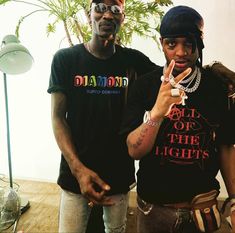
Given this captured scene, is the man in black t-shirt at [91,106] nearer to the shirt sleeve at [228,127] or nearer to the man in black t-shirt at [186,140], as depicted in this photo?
the man in black t-shirt at [186,140]

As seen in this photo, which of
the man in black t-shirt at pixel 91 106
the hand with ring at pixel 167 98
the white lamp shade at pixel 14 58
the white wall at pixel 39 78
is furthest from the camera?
the white wall at pixel 39 78

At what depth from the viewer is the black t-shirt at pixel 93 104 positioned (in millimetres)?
1539

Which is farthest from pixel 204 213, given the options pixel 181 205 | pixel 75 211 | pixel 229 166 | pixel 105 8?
pixel 105 8

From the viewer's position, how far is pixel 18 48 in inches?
87.1

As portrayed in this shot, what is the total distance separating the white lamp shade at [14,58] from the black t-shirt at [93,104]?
0.82 m

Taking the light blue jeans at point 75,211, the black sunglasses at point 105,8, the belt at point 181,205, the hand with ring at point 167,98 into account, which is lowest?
the light blue jeans at point 75,211

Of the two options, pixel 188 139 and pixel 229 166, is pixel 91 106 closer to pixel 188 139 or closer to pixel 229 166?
pixel 188 139

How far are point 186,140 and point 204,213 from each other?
36 centimetres

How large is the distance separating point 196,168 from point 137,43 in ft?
8.10

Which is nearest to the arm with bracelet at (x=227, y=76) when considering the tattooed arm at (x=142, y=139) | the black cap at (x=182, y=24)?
the black cap at (x=182, y=24)

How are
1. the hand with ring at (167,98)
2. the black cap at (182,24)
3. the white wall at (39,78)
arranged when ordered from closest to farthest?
the hand with ring at (167,98) → the black cap at (182,24) → the white wall at (39,78)

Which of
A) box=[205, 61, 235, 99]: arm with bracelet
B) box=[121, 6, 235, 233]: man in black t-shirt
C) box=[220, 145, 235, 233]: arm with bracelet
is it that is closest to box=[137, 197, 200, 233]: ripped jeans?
box=[121, 6, 235, 233]: man in black t-shirt

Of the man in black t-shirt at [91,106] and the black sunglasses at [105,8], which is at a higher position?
the black sunglasses at [105,8]

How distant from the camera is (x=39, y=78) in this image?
3742 millimetres
